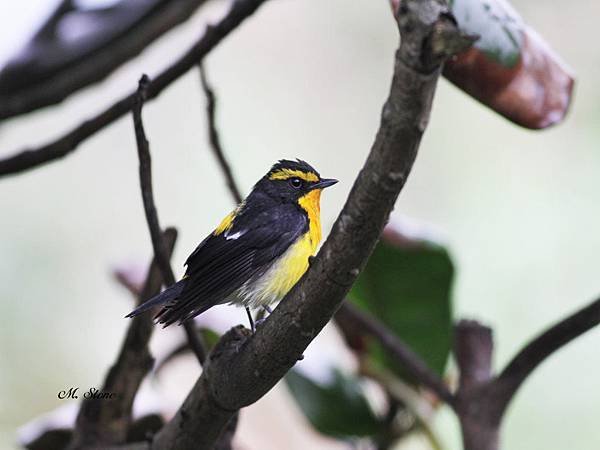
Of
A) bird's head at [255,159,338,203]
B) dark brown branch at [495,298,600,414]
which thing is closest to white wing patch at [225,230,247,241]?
bird's head at [255,159,338,203]

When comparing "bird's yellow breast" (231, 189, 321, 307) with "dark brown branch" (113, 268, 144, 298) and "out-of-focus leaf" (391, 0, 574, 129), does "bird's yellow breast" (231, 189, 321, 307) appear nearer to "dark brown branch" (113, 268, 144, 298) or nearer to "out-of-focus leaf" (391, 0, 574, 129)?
"dark brown branch" (113, 268, 144, 298)

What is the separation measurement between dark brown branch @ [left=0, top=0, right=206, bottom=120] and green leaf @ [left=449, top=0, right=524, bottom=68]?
917 millimetres

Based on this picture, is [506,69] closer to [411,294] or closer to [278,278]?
[278,278]

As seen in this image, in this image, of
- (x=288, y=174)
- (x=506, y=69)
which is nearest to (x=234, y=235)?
(x=288, y=174)

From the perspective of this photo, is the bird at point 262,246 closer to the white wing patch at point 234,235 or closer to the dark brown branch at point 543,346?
the white wing patch at point 234,235

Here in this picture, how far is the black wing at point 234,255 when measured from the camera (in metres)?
1.64

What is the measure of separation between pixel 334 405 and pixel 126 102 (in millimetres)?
772

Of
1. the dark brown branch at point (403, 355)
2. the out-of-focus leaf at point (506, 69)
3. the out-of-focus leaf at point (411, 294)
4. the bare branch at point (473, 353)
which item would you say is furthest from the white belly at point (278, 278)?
the out-of-focus leaf at point (506, 69)

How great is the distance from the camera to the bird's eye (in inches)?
78.5

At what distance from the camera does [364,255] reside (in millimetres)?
1116

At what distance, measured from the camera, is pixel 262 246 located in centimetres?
191

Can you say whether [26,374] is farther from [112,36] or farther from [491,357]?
[491,357]

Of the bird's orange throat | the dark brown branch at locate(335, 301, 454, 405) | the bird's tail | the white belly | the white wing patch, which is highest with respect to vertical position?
the bird's orange throat

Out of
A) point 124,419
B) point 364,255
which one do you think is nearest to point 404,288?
point 124,419
